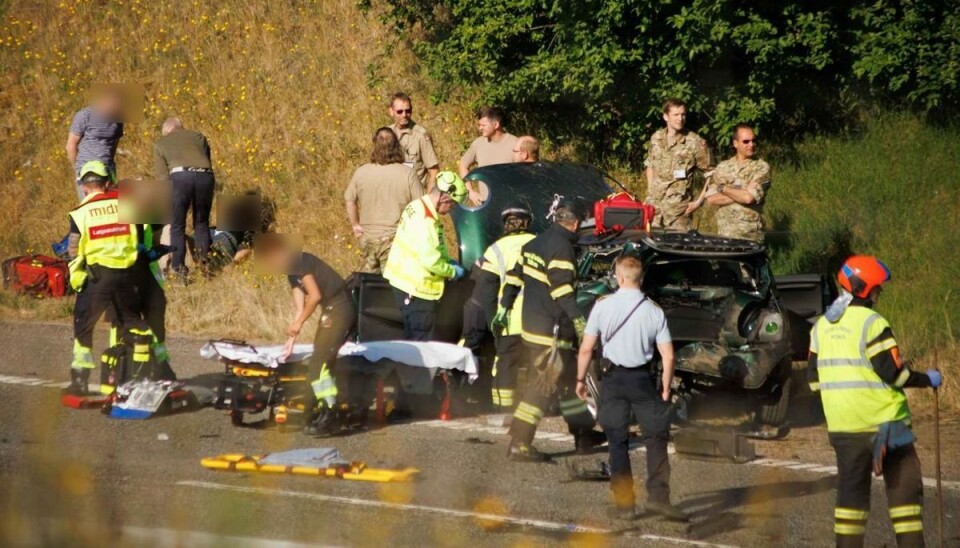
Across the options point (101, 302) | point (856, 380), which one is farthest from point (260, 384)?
point (856, 380)

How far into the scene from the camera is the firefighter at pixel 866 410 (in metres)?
7.54

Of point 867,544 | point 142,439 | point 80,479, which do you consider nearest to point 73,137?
point 142,439

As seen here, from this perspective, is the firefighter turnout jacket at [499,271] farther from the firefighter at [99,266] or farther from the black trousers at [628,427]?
the firefighter at [99,266]

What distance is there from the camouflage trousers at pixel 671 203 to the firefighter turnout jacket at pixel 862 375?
6514 mm

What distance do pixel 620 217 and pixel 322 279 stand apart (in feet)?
9.73

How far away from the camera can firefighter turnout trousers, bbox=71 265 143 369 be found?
11727 mm

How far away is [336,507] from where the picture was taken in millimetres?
8562

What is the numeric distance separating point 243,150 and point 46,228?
317 cm

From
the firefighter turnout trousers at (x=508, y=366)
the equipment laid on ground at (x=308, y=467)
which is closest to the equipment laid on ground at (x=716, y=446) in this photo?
the firefighter turnout trousers at (x=508, y=366)

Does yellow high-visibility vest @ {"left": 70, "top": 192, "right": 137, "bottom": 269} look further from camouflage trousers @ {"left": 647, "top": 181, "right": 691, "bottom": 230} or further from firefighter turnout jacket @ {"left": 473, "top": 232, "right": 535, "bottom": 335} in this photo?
camouflage trousers @ {"left": 647, "top": 181, "right": 691, "bottom": 230}

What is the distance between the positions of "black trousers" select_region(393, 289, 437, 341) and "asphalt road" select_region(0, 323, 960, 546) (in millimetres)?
804

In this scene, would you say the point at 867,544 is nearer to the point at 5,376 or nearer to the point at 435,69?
the point at 5,376

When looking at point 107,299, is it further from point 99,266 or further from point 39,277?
point 39,277

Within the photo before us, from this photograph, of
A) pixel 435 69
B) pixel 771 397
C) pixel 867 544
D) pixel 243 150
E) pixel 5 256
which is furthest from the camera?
pixel 243 150
